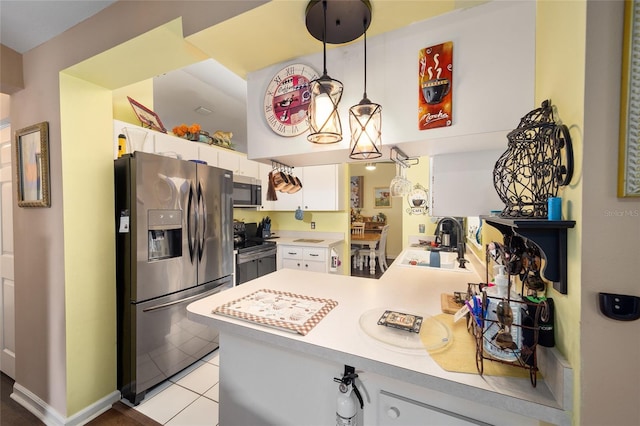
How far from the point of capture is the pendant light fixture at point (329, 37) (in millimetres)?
990

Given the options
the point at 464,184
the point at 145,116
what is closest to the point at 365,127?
the point at 464,184

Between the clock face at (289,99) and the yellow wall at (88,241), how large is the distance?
1351 millimetres

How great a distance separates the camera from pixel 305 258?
3.77 meters

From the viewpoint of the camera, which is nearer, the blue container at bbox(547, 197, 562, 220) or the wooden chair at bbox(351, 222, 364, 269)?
the blue container at bbox(547, 197, 562, 220)

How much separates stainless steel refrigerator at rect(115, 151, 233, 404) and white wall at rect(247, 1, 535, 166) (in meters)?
1.17

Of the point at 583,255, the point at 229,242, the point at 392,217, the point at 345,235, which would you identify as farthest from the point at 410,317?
the point at 392,217

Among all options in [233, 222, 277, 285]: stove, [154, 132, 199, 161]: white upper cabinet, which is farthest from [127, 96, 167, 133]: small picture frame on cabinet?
[233, 222, 277, 285]: stove

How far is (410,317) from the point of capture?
1050 millimetres

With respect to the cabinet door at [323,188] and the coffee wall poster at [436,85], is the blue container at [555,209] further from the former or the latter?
the cabinet door at [323,188]

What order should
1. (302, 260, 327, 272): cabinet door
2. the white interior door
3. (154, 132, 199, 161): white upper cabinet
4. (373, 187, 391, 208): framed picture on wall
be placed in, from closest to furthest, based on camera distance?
the white interior door < (154, 132, 199, 161): white upper cabinet < (302, 260, 327, 272): cabinet door < (373, 187, 391, 208): framed picture on wall

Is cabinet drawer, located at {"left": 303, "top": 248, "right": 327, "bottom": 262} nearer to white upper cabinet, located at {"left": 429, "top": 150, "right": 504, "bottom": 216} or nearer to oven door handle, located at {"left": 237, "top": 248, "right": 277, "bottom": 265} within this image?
oven door handle, located at {"left": 237, "top": 248, "right": 277, "bottom": 265}

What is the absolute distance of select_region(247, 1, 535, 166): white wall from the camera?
946 millimetres

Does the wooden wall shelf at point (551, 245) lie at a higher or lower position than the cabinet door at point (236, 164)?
lower

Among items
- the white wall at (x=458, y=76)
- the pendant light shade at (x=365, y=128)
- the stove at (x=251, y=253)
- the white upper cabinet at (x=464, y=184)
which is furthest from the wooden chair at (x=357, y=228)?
the pendant light shade at (x=365, y=128)
